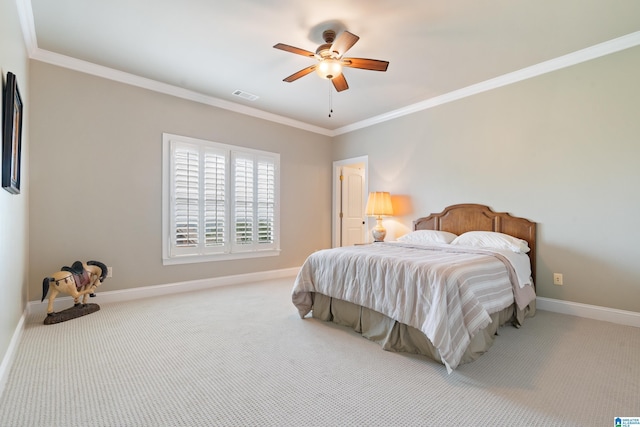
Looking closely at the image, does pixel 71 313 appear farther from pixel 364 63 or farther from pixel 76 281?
pixel 364 63

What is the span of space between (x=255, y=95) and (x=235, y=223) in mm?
1883

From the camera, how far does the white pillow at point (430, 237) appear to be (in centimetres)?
382

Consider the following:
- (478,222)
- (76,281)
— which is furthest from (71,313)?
(478,222)

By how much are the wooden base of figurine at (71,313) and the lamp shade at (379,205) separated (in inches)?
144

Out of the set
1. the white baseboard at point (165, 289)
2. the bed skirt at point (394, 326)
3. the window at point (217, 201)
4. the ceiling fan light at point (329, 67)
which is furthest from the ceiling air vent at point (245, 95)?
the bed skirt at point (394, 326)

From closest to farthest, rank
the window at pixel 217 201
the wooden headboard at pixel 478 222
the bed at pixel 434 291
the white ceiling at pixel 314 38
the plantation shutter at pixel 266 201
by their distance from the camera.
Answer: the bed at pixel 434 291 < the white ceiling at pixel 314 38 < the wooden headboard at pixel 478 222 < the window at pixel 217 201 < the plantation shutter at pixel 266 201

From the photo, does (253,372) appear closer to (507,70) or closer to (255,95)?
(255,95)

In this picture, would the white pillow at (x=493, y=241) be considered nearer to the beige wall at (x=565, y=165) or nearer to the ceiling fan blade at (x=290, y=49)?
the beige wall at (x=565, y=165)

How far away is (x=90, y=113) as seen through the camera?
349 cm

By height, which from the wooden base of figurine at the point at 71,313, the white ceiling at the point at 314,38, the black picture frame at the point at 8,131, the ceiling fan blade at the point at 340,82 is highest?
the white ceiling at the point at 314,38

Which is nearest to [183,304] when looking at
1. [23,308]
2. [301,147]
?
[23,308]

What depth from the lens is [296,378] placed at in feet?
6.38

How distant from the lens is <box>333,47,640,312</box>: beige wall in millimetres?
2939

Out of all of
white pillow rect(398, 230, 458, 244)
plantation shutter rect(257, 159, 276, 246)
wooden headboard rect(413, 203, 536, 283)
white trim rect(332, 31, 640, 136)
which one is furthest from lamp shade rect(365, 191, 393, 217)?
plantation shutter rect(257, 159, 276, 246)
